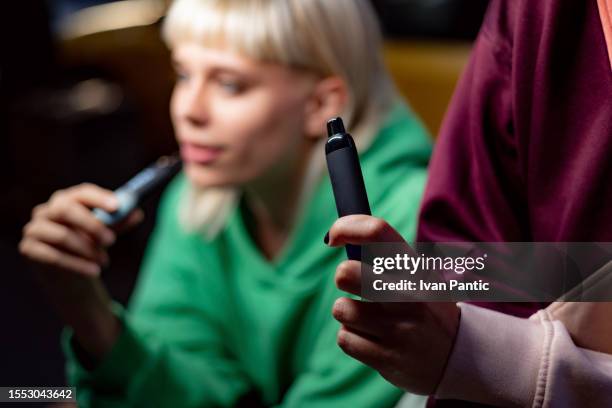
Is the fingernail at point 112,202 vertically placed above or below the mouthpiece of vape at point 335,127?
below

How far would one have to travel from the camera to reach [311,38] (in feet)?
2.28

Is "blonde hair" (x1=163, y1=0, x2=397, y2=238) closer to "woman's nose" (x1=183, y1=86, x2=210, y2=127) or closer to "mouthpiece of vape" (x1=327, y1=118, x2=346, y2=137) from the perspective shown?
"woman's nose" (x1=183, y1=86, x2=210, y2=127)

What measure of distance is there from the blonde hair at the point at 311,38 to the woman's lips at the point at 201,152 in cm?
5

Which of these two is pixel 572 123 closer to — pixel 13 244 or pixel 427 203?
pixel 427 203

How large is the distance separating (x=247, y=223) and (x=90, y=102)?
1.68ft

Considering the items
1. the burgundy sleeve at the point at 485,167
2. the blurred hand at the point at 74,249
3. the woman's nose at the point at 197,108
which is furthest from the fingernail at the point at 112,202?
the burgundy sleeve at the point at 485,167

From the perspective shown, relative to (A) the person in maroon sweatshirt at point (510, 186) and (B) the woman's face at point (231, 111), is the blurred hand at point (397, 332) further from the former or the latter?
(B) the woman's face at point (231, 111)


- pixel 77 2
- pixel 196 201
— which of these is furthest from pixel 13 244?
pixel 77 2

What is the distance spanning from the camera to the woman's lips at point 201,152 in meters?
0.69

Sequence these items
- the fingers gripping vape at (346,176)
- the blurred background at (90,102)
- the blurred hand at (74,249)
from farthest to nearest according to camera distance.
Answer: the blurred background at (90,102), the blurred hand at (74,249), the fingers gripping vape at (346,176)

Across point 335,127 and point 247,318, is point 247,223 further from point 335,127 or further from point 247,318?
point 335,127

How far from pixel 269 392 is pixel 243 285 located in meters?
0.11

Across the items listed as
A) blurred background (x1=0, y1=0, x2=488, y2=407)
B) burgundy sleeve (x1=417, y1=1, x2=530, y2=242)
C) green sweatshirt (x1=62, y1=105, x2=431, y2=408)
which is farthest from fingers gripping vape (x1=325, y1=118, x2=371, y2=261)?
blurred background (x1=0, y1=0, x2=488, y2=407)

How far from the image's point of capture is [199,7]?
0.69m
